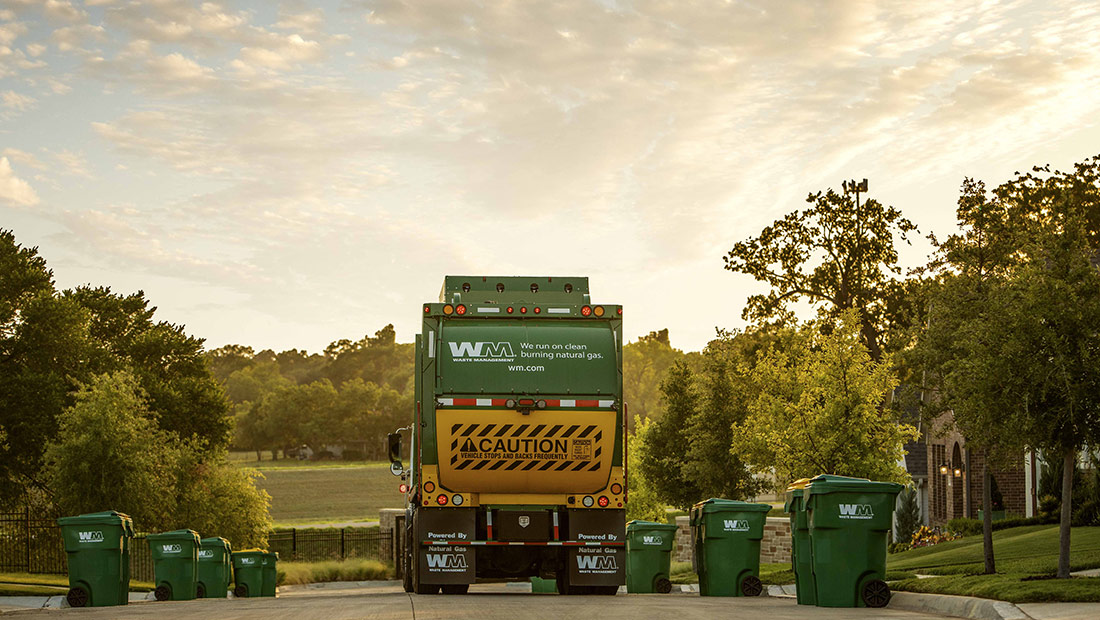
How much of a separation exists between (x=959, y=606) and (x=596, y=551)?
5.08 m

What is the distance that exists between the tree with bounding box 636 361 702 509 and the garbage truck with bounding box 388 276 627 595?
23222 mm

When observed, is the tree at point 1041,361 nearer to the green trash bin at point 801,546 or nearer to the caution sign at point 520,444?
the green trash bin at point 801,546

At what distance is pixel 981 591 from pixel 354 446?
119 m

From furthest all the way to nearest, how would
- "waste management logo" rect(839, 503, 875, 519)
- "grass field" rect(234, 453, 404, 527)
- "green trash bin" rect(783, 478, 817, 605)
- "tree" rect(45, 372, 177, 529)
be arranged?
"grass field" rect(234, 453, 404, 527), "tree" rect(45, 372, 177, 529), "green trash bin" rect(783, 478, 817, 605), "waste management logo" rect(839, 503, 875, 519)

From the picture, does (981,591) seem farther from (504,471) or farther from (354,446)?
(354,446)

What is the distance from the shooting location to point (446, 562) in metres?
16.7

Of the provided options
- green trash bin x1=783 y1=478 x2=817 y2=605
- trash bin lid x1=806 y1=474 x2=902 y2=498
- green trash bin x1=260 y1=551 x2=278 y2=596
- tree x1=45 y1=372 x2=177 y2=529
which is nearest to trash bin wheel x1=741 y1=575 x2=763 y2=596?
green trash bin x1=783 y1=478 x2=817 y2=605

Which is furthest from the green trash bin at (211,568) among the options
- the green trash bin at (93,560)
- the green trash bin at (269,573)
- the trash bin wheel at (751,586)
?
the trash bin wheel at (751,586)

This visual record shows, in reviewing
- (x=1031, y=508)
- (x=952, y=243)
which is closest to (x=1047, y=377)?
(x=952, y=243)

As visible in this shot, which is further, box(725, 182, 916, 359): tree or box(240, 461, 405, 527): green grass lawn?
box(240, 461, 405, 527): green grass lawn

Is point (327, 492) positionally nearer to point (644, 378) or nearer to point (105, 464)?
point (105, 464)

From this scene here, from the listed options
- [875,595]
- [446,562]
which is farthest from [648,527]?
[875,595]

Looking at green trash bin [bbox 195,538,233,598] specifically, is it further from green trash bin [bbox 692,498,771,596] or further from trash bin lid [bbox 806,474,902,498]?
trash bin lid [bbox 806,474,902,498]

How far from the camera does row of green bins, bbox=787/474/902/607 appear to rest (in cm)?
1402
